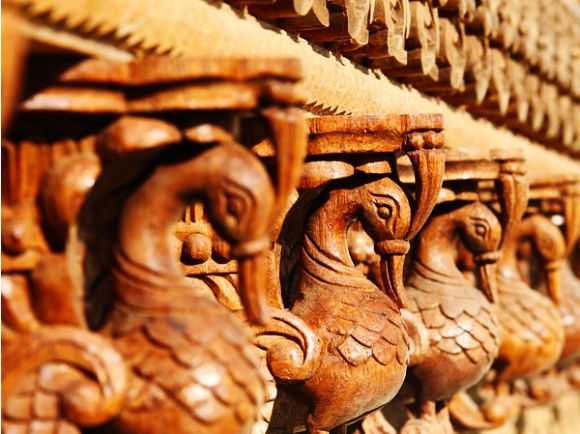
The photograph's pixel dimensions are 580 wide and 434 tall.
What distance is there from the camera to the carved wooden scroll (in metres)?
1.29

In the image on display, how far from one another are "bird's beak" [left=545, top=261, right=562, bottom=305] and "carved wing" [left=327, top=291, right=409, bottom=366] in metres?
1.33

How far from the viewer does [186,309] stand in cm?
134

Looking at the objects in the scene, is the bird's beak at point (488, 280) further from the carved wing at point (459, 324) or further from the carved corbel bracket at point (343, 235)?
the carved corbel bracket at point (343, 235)

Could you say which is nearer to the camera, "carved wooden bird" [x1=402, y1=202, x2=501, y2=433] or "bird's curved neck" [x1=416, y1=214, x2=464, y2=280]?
"carved wooden bird" [x1=402, y1=202, x2=501, y2=433]

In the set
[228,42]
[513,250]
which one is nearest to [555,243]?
[513,250]

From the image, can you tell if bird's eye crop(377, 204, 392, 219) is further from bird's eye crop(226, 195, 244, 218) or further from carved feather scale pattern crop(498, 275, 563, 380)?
carved feather scale pattern crop(498, 275, 563, 380)

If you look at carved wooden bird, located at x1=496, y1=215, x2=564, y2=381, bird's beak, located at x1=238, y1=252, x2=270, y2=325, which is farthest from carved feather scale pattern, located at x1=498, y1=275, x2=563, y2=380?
bird's beak, located at x1=238, y1=252, x2=270, y2=325

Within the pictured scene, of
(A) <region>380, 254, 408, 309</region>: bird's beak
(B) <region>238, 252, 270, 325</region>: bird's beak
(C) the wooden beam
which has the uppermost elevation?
(C) the wooden beam

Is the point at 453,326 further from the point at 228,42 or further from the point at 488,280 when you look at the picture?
the point at 228,42

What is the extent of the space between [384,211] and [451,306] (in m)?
0.51

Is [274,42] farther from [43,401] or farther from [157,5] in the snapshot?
[43,401]

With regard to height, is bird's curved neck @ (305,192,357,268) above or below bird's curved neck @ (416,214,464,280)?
above

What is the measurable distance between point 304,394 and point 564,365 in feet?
6.39

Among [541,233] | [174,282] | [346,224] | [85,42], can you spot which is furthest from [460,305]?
[85,42]
